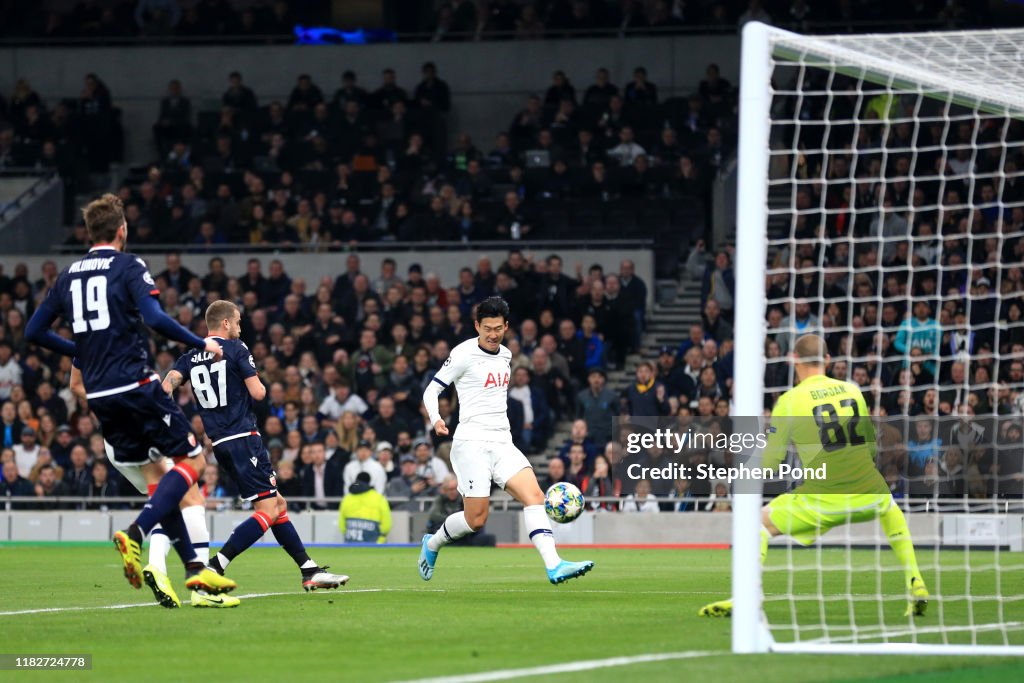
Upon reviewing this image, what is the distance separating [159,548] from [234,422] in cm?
161

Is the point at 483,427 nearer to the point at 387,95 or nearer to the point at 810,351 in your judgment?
the point at 810,351

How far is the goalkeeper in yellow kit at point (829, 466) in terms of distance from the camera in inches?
423

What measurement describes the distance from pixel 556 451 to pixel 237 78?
12224mm

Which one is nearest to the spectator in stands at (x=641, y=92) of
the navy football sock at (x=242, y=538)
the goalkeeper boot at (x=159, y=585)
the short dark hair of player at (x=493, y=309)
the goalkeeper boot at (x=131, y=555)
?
the short dark hair of player at (x=493, y=309)

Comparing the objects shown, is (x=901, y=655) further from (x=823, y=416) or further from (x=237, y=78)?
(x=237, y=78)

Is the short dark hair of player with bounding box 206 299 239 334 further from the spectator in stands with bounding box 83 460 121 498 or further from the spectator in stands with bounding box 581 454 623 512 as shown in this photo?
the spectator in stands with bounding box 83 460 121 498

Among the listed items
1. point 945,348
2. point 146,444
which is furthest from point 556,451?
Answer: point 146,444

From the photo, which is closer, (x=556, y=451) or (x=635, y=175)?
(x=556, y=451)

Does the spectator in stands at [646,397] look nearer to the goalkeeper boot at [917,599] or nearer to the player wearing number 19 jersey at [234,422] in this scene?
the player wearing number 19 jersey at [234,422]

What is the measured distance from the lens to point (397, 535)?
23281 millimetres

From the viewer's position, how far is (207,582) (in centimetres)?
1055

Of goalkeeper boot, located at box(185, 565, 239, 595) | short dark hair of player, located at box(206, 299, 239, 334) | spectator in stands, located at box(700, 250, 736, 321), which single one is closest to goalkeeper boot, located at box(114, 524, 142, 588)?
goalkeeper boot, located at box(185, 565, 239, 595)

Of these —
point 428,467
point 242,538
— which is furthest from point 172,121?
point 242,538

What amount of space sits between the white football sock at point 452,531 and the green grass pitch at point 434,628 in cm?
41
